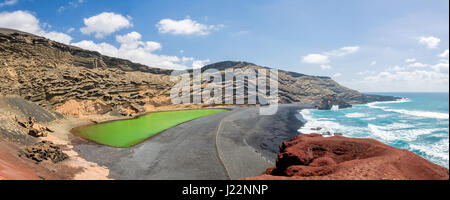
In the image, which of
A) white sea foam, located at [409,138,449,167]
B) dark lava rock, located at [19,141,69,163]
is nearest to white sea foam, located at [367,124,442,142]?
white sea foam, located at [409,138,449,167]

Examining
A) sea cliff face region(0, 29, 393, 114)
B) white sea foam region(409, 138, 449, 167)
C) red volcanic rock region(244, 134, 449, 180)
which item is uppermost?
sea cliff face region(0, 29, 393, 114)

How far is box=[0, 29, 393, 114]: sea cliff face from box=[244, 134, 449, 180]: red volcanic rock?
2951 centimetres

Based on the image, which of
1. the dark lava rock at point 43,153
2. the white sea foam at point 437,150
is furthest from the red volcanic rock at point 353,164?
the white sea foam at point 437,150

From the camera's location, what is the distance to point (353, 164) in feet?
18.5

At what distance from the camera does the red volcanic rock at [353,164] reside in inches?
196

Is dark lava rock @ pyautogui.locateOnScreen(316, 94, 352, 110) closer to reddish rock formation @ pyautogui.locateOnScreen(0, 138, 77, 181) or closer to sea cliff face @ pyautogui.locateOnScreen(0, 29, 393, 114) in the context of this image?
sea cliff face @ pyautogui.locateOnScreen(0, 29, 393, 114)

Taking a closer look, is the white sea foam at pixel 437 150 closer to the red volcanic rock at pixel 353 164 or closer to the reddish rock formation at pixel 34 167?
the red volcanic rock at pixel 353 164

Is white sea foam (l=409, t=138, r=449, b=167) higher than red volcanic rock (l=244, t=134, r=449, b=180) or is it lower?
lower

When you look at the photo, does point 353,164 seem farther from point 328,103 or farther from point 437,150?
point 328,103

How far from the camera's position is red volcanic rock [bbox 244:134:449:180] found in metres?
4.97

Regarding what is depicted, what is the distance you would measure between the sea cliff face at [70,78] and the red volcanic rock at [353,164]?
29.5 metres

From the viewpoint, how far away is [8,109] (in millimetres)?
17203
